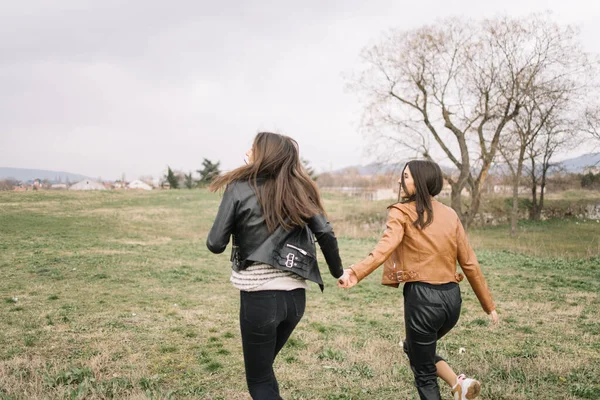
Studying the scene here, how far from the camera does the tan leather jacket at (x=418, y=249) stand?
3084mm

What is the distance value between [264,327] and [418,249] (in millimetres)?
1215

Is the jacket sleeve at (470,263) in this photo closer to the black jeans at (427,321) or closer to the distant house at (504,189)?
the black jeans at (427,321)

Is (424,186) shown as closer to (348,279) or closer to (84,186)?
(348,279)

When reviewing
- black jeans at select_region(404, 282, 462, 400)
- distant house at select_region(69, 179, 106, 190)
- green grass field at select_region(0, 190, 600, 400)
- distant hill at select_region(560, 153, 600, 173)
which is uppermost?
distant hill at select_region(560, 153, 600, 173)

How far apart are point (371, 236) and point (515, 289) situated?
490 inches

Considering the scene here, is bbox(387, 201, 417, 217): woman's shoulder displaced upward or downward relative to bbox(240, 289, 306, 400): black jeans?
upward

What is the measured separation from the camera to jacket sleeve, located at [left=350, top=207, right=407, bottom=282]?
306cm

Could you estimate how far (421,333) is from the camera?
3070 mm

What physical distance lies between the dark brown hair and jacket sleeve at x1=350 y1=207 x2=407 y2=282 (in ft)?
0.37

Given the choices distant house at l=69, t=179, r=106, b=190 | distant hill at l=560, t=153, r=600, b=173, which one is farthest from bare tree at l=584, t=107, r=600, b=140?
distant house at l=69, t=179, r=106, b=190

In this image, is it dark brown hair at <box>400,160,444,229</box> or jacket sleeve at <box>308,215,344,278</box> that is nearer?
jacket sleeve at <box>308,215,344,278</box>

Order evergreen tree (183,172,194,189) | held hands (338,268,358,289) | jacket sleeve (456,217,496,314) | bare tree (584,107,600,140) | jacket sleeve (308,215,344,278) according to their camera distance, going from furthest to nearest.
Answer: evergreen tree (183,172,194,189) < bare tree (584,107,600,140) < jacket sleeve (456,217,496,314) < held hands (338,268,358,289) < jacket sleeve (308,215,344,278)

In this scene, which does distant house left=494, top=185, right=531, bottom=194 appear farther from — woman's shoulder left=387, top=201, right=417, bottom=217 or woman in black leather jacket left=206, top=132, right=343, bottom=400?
woman in black leather jacket left=206, top=132, right=343, bottom=400

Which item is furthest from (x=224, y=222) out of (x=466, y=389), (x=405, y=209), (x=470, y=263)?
(x=466, y=389)
